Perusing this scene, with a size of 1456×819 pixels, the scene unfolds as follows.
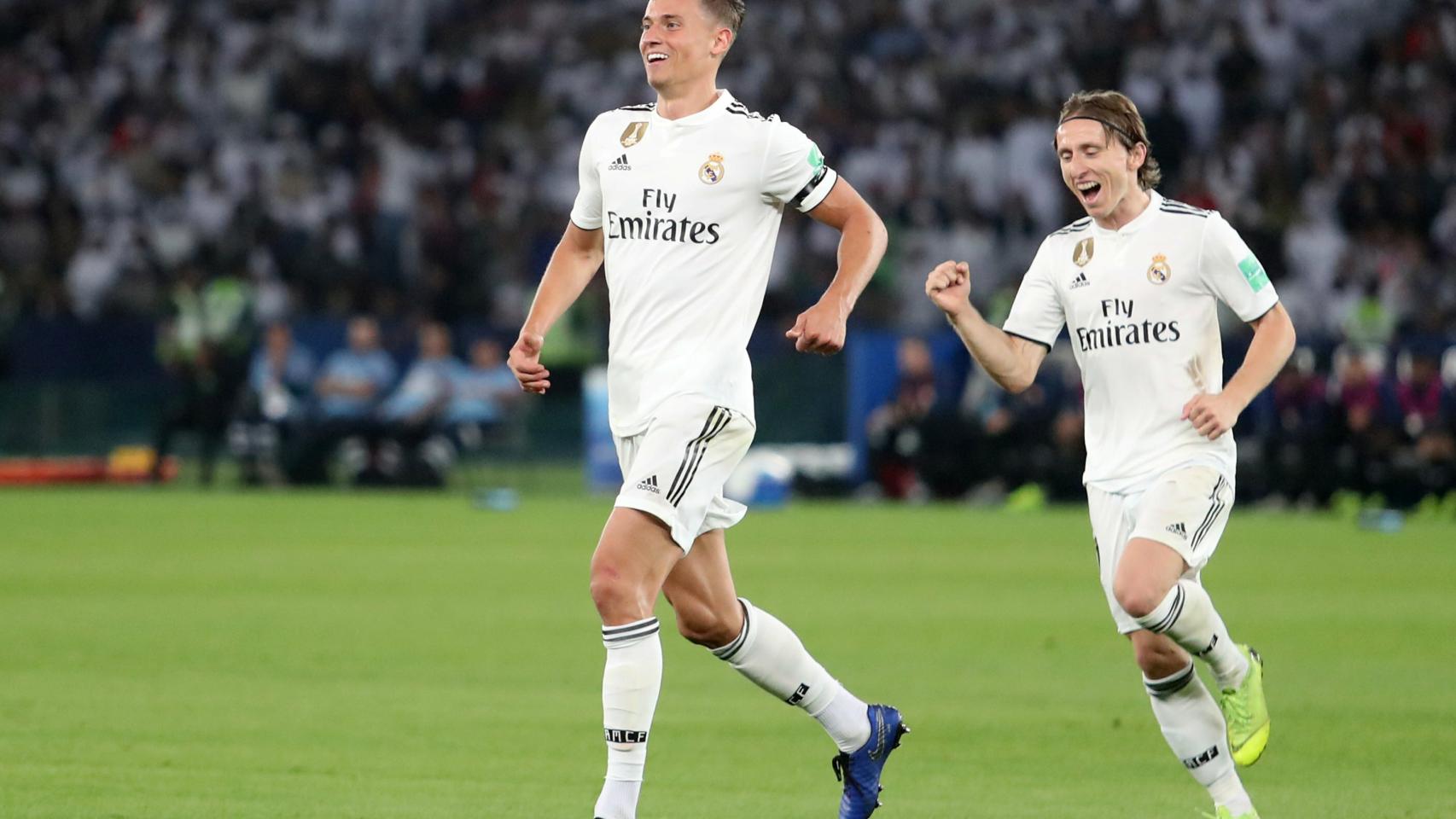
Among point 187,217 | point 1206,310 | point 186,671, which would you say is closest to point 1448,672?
point 1206,310

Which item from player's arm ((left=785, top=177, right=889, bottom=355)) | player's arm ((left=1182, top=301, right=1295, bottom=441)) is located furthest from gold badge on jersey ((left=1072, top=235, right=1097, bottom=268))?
player's arm ((left=785, top=177, right=889, bottom=355))

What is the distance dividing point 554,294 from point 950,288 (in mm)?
1241

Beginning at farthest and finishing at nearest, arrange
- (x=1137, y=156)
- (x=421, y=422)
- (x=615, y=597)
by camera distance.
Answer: (x=421, y=422) → (x=1137, y=156) → (x=615, y=597)

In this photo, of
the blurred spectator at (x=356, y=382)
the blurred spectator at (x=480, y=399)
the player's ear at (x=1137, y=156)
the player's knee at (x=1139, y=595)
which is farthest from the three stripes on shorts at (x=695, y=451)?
the blurred spectator at (x=356, y=382)

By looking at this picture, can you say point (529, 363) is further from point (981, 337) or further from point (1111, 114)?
point (1111, 114)

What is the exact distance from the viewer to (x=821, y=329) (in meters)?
5.99

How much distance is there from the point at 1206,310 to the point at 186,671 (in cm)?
530

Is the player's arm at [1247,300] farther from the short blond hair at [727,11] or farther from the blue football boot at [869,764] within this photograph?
the short blond hair at [727,11]

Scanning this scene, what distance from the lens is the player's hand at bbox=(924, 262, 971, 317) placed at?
6316 mm

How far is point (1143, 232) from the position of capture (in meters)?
6.74

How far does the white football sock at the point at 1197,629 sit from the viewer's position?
6246mm

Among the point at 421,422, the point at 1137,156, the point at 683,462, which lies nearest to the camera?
the point at 683,462

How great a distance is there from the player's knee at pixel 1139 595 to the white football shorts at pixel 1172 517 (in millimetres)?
117

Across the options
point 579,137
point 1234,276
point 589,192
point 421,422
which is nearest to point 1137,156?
point 1234,276
